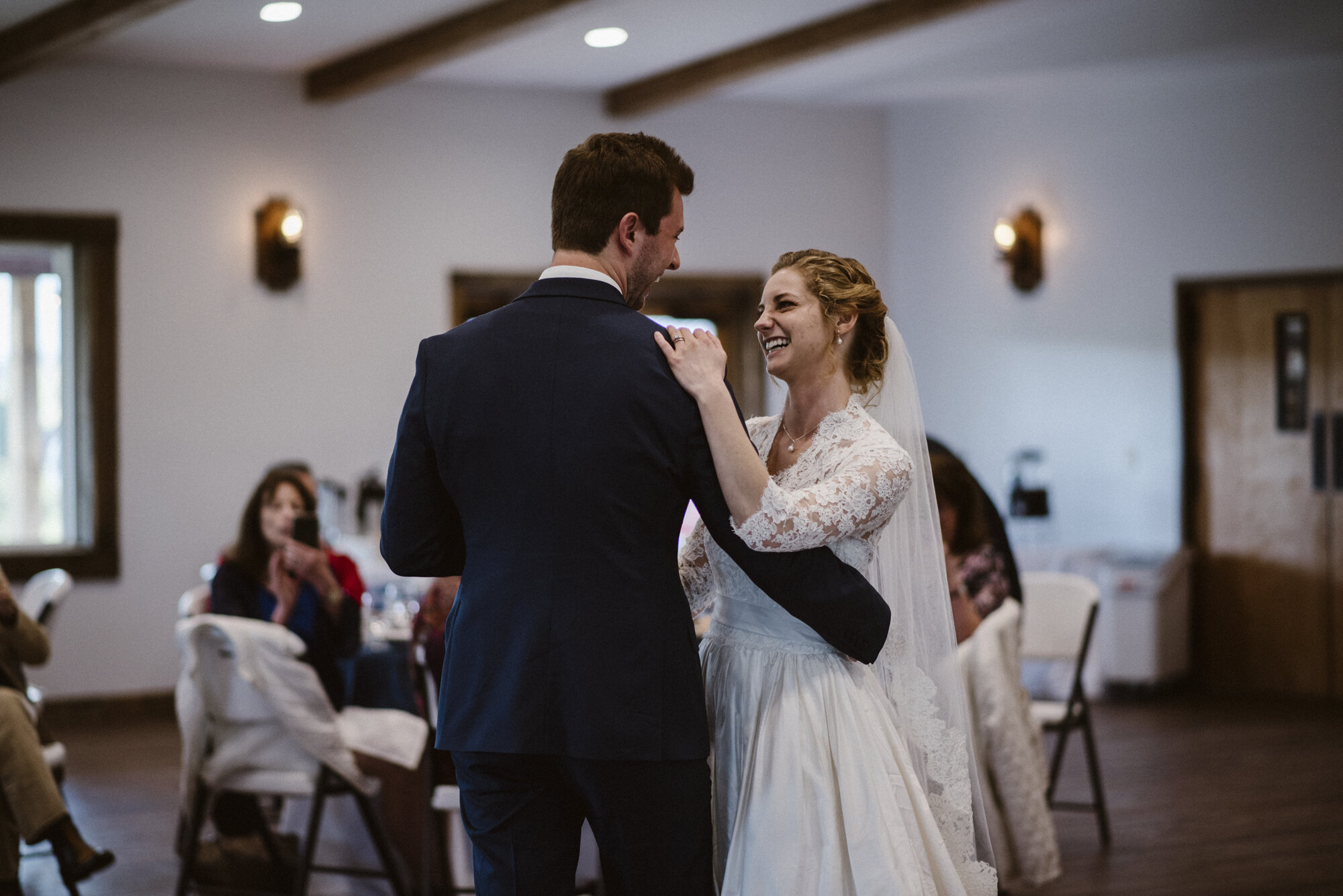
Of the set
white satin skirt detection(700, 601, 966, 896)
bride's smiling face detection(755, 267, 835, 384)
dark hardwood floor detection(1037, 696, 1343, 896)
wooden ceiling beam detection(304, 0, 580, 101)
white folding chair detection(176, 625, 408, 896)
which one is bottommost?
dark hardwood floor detection(1037, 696, 1343, 896)

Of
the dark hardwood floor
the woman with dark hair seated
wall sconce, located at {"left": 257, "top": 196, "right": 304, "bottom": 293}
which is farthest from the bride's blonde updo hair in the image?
wall sconce, located at {"left": 257, "top": 196, "right": 304, "bottom": 293}

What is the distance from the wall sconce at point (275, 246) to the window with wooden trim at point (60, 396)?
72 centimetres

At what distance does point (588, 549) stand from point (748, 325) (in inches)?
261

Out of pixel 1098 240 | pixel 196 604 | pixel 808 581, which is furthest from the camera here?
pixel 1098 240

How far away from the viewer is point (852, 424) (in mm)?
2156

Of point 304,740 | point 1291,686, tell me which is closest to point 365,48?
point 304,740

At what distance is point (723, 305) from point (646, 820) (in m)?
6.74

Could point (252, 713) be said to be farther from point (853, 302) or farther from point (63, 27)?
point (63, 27)

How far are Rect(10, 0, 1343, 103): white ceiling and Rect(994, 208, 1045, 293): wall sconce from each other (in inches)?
32.5

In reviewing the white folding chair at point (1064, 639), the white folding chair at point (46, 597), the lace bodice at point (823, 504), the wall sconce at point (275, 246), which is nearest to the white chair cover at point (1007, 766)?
the white folding chair at point (1064, 639)

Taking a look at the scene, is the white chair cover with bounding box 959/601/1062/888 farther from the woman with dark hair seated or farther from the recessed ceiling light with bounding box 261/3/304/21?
the recessed ceiling light with bounding box 261/3/304/21

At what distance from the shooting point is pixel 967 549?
3820 mm

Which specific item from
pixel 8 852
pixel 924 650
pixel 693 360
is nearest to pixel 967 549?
pixel 924 650

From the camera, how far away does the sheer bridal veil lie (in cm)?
224
